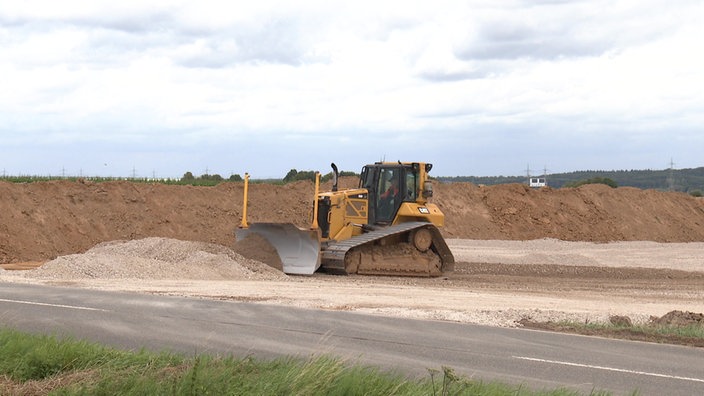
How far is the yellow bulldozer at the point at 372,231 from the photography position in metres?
23.8

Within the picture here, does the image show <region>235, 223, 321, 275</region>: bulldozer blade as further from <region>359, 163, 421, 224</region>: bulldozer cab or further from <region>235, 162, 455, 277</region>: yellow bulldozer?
<region>359, 163, 421, 224</region>: bulldozer cab

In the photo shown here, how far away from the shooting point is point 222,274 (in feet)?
75.2

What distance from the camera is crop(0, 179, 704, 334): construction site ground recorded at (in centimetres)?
1855

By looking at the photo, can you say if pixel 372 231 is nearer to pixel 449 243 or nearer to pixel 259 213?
pixel 449 243

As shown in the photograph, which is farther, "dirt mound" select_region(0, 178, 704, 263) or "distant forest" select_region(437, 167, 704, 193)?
"distant forest" select_region(437, 167, 704, 193)

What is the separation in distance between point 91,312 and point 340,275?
35.5 ft

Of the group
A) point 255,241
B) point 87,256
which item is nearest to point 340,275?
point 255,241

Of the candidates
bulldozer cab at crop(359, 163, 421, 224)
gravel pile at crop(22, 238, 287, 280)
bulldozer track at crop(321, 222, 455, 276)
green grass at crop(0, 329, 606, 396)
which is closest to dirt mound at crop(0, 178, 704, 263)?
gravel pile at crop(22, 238, 287, 280)

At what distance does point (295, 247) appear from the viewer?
23.8 metres

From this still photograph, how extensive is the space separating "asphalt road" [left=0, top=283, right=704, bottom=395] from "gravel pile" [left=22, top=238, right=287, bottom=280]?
604 cm

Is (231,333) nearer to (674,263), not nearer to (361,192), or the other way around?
(361,192)

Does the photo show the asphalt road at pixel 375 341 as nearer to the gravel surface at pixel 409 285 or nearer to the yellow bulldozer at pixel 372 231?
the gravel surface at pixel 409 285

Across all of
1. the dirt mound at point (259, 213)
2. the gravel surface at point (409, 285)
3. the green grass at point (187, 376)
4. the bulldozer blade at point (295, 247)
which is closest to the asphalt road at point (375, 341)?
the green grass at point (187, 376)

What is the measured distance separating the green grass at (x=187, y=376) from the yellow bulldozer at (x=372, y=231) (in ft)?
46.6
